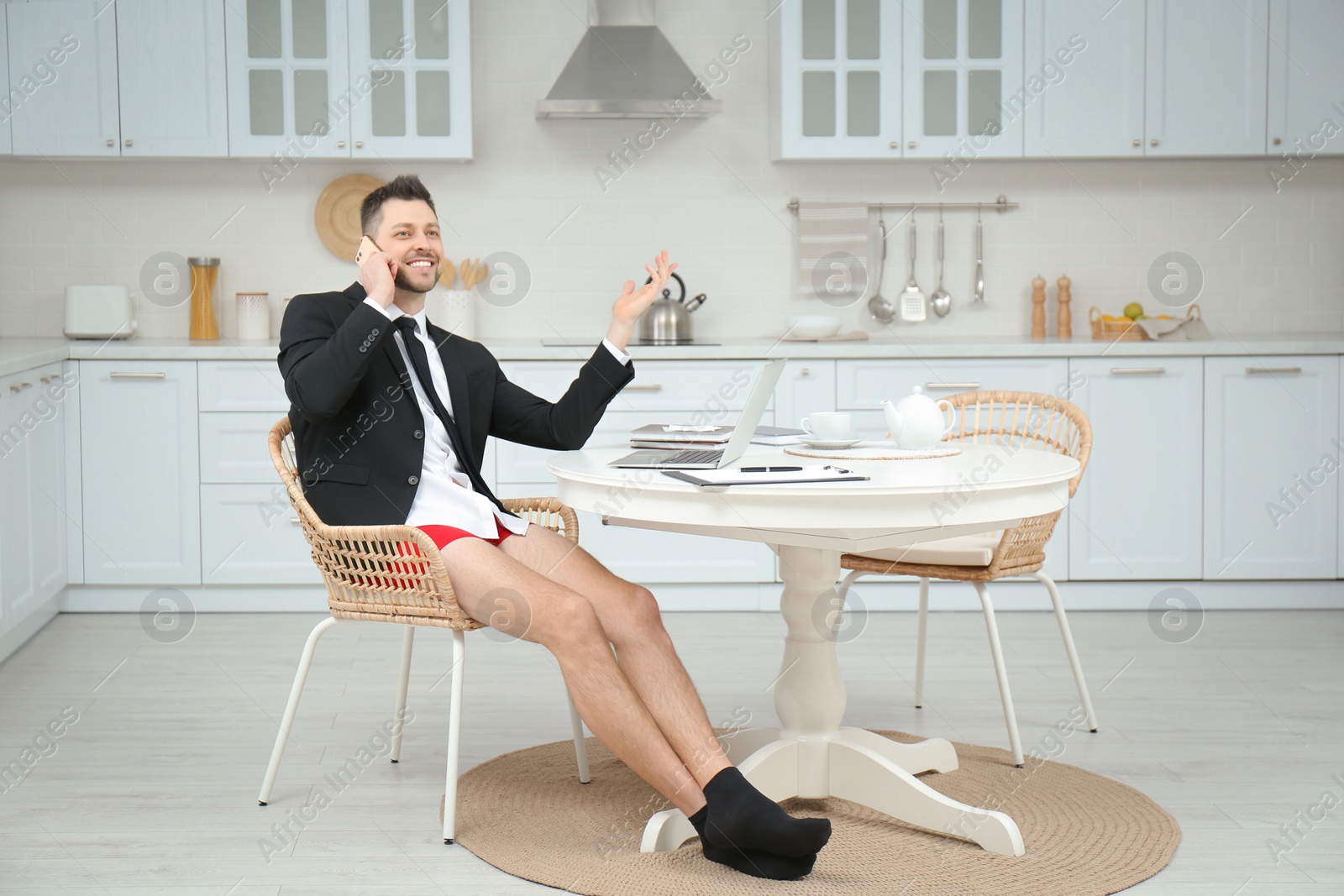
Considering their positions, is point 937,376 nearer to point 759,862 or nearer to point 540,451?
A: point 540,451

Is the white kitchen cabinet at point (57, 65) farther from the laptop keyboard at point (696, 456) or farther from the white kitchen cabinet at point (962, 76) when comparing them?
the laptop keyboard at point (696, 456)

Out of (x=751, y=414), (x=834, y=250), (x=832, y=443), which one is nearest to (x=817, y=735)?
(x=832, y=443)

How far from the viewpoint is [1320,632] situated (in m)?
3.78

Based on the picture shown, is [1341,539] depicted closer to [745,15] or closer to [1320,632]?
[1320,632]

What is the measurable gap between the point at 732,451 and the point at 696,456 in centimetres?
12

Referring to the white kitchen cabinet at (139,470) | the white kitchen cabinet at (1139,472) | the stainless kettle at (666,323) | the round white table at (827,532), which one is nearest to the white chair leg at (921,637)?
the round white table at (827,532)

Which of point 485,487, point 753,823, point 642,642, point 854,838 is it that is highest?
point 485,487

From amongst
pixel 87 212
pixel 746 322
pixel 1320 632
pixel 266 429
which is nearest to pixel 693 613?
pixel 746 322

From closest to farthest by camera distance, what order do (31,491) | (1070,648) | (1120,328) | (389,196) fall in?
(389,196) → (1070,648) → (31,491) → (1120,328)

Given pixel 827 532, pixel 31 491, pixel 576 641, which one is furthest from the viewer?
pixel 31 491

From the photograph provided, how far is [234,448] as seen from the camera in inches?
156

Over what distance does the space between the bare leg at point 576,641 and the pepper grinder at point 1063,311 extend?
2.84 metres

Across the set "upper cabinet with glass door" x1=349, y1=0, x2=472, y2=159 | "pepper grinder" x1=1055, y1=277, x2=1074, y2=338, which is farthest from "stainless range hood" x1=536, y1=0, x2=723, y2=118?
"pepper grinder" x1=1055, y1=277, x2=1074, y2=338

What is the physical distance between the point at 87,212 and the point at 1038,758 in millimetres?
3503
